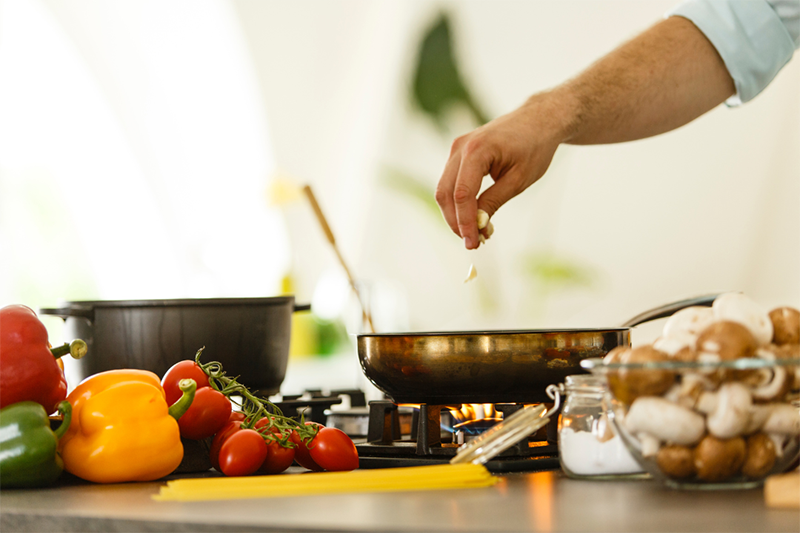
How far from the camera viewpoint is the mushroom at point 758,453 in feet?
2.15

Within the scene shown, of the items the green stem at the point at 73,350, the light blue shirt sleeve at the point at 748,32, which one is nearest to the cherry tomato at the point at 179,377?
the green stem at the point at 73,350

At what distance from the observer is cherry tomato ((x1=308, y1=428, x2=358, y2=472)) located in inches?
35.4

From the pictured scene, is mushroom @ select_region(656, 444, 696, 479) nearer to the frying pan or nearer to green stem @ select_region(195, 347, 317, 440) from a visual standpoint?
the frying pan

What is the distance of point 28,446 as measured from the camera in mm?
855

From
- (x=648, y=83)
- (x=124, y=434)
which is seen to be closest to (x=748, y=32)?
(x=648, y=83)

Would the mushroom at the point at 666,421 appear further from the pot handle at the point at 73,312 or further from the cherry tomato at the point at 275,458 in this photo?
the pot handle at the point at 73,312

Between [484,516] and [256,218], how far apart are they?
3.85 metres

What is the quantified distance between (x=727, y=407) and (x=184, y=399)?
60cm

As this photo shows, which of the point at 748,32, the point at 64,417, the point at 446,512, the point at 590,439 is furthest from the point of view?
the point at 748,32

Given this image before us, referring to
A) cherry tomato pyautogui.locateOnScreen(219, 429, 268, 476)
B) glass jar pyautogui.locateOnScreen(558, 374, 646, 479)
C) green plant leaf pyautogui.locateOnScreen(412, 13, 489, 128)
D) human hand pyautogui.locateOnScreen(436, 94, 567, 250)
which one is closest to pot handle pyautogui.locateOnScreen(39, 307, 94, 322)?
cherry tomato pyautogui.locateOnScreen(219, 429, 268, 476)

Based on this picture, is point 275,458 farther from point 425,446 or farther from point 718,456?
point 718,456

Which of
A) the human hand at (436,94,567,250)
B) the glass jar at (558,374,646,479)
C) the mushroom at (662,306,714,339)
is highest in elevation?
the human hand at (436,94,567,250)

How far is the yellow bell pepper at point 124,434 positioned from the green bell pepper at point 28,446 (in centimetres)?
3

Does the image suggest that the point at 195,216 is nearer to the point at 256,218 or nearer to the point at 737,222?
the point at 256,218
